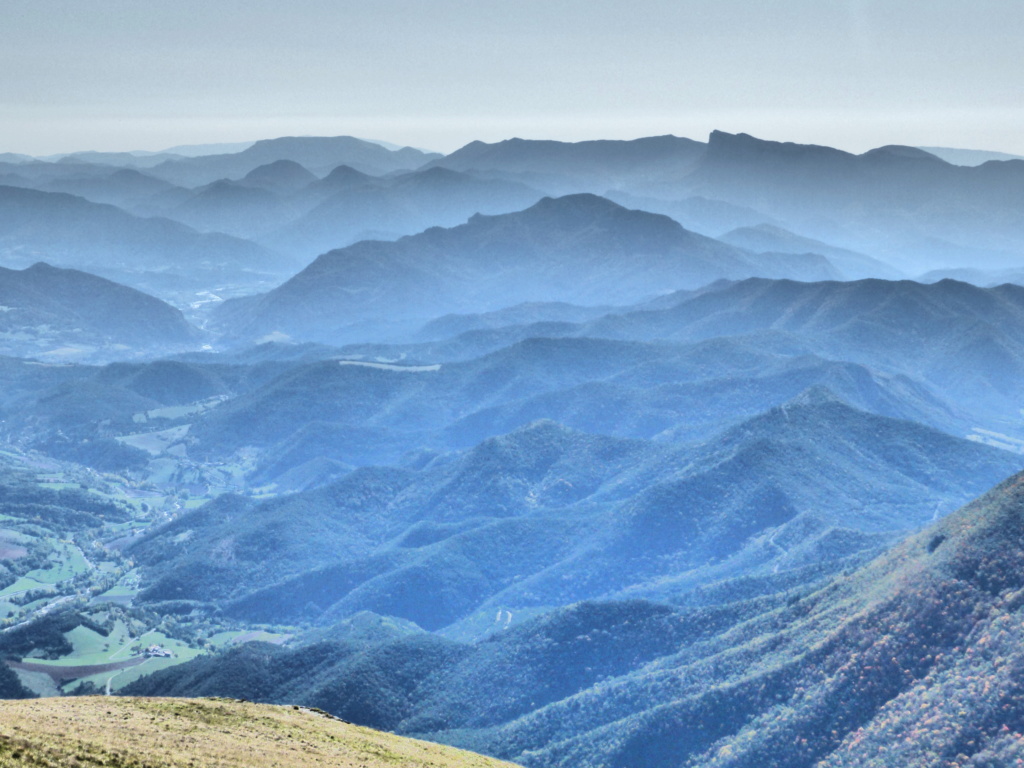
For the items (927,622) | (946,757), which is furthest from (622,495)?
(946,757)

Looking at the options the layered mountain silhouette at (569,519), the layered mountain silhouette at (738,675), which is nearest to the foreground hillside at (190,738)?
the layered mountain silhouette at (738,675)

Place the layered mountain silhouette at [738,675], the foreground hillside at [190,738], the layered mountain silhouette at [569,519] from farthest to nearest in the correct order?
the layered mountain silhouette at [569,519] < the layered mountain silhouette at [738,675] < the foreground hillside at [190,738]

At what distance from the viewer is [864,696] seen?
253 feet

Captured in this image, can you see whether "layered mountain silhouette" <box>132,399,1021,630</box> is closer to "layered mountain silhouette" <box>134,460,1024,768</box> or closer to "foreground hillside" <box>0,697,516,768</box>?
"layered mountain silhouette" <box>134,460,1024,768</box>

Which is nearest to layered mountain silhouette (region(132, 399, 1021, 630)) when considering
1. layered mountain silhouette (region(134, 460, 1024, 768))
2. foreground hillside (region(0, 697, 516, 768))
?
layered mountain silhouette (region(134, 460, 1024, 768))

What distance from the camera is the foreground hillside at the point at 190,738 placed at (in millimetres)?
43125

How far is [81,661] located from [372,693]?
4074 cm

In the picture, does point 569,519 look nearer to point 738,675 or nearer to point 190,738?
point 738,675

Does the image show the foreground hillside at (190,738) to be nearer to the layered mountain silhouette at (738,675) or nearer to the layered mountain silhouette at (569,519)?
the layered mountain silhouette at (738,675)

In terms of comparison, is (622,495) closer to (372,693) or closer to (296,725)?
(372,693)

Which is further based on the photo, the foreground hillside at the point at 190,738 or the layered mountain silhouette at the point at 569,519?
the layered mountain silhouette at the point at 569,519

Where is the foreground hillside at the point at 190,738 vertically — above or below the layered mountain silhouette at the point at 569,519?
above

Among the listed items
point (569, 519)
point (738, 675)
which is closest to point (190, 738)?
point (738, 675)

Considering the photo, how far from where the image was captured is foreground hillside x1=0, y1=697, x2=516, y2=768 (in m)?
43.1
